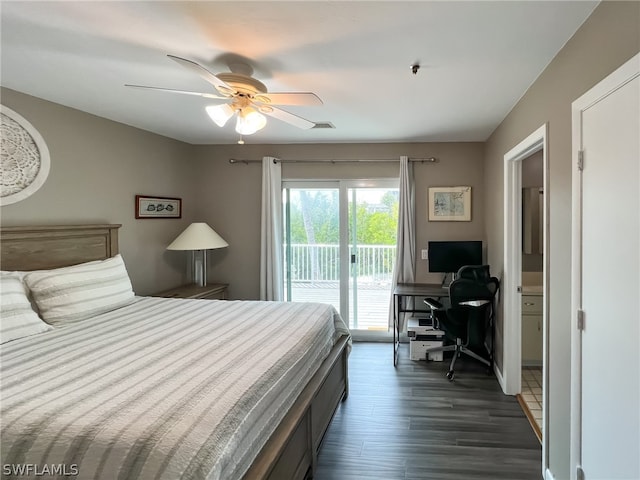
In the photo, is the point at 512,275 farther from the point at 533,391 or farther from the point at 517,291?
the point at 533,391

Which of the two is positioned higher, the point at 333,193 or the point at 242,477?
the point at 333,193

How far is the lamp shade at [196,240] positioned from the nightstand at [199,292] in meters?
0.48

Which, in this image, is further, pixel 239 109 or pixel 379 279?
pixel 379 279

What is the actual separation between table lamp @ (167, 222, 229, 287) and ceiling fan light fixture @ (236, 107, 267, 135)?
6.73ft

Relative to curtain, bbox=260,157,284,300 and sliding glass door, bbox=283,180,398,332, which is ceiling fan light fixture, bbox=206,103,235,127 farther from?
sliding glass door, bbox=283,180,398,332

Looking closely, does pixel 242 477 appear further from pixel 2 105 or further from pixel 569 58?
pixel 2 105

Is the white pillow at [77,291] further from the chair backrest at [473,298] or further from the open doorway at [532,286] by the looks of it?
the open doorway at [532,286]

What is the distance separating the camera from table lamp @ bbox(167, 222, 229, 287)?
407cm

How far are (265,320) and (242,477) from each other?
123 centimetres

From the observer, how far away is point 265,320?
8.48 ft

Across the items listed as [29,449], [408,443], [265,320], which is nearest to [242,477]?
[29,449]

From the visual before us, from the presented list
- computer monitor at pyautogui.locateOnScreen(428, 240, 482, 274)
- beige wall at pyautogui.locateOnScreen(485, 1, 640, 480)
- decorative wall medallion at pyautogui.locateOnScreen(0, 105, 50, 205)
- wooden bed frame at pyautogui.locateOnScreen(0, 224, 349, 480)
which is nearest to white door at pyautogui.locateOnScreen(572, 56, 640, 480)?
beige wall at pyautogui.locateOnScreen(485, 1, 640, 480)

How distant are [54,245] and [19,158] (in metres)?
0.67

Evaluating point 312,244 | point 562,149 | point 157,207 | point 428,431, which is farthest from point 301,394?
point 157,207
